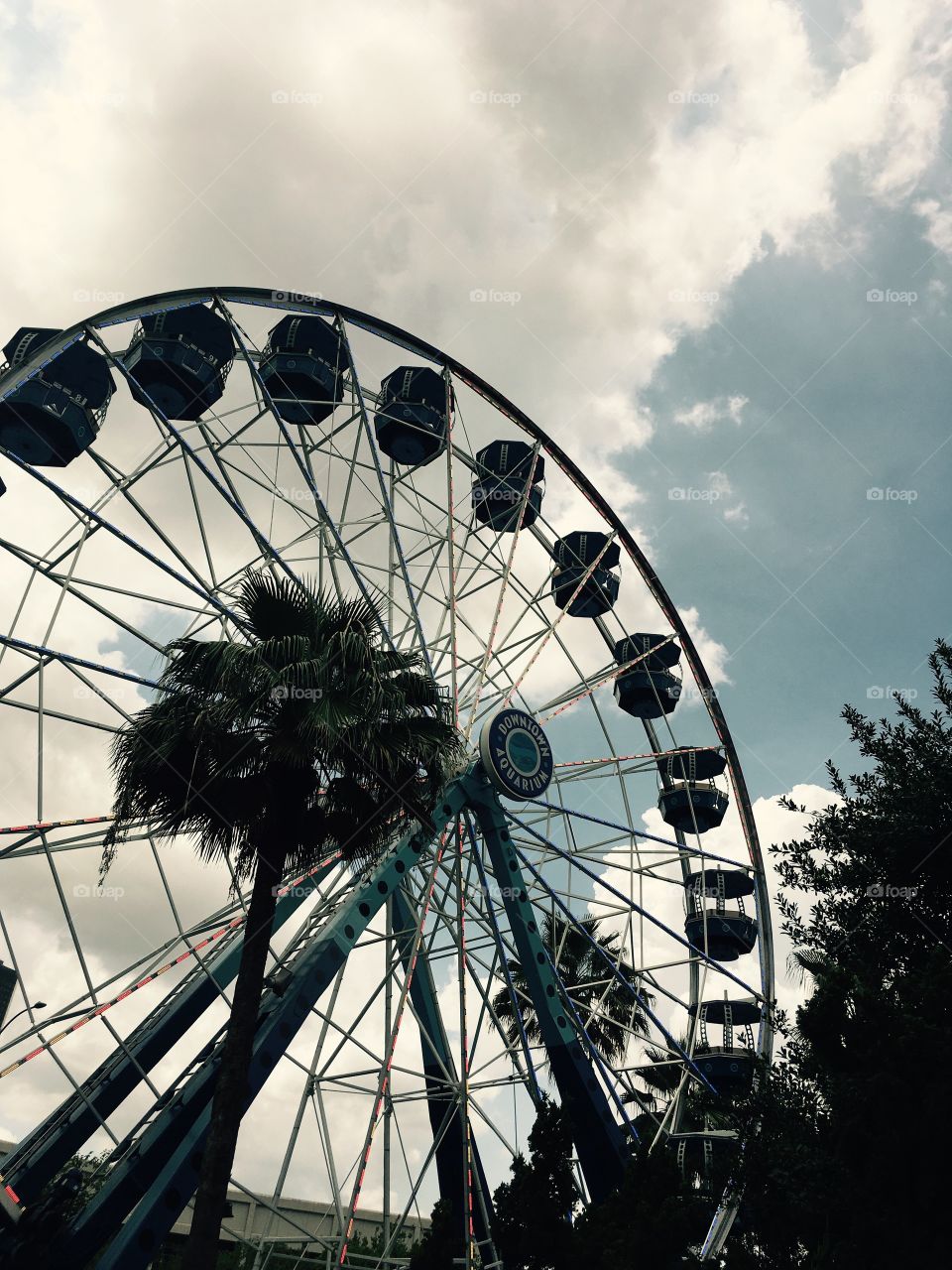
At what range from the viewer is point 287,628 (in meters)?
11.5

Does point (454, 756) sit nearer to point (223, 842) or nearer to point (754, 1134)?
point (223, 842)

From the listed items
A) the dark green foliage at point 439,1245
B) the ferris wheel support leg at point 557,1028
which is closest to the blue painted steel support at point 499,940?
the ferris wheel support leg at point 557,1028

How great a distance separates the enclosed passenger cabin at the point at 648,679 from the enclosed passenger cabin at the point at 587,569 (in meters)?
1.21

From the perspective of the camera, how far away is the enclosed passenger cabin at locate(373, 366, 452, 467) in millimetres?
21438

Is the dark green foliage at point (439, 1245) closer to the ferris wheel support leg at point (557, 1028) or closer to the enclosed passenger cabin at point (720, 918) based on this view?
the ferris wheel support leg at point (557, 1028)

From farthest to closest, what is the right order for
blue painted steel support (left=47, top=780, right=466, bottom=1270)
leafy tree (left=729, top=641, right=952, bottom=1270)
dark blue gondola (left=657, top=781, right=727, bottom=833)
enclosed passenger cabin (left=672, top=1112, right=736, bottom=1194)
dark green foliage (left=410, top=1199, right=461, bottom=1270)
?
dark blue gondola (left=657, top=781, right=727, bottom=833)
enclosed passenger cabin (left=672, top=1112, right=736, bottom=1194)
dark green foliage (left=410, top=1199, right=461, bottom=1270)
blue painted steel support (left=47, top=780, right=466, bottom=1270)
leafy tree (left=729, top=641, right=952, bottom=1270)

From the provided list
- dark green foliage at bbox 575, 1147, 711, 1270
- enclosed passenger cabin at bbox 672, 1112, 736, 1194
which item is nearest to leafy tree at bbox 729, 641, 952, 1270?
dark green foliage at bbox 575, 1147, 711, 1270

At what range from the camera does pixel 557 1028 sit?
16391 mm

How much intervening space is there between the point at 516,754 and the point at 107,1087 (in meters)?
8.76

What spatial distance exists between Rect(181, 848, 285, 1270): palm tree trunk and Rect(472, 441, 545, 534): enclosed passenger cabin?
567 inches

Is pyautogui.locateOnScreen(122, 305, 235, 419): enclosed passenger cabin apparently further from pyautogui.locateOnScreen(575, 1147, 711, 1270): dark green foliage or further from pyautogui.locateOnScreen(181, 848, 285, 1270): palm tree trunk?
pyautogui.locateOnScreen(575, 1147, 711, 1270): dark green foliage

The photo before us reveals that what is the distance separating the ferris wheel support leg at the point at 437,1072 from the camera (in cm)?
1698

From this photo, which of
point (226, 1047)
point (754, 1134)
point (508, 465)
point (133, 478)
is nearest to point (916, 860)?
point (754, 1134)

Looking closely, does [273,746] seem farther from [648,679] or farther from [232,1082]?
[648,679]
